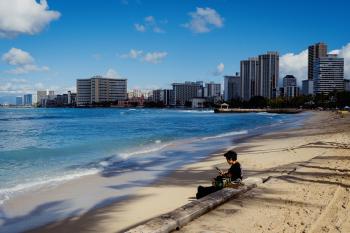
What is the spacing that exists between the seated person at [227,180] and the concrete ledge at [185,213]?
0.24m

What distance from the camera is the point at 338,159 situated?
15.9m

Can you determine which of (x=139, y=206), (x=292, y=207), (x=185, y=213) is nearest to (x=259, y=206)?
(x=292, y=207)

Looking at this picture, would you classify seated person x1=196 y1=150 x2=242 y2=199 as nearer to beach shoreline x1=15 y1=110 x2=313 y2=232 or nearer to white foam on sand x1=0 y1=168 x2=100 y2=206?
beach shoreline x1=15 y1=110 x2=313 y2=232

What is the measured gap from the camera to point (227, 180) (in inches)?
383

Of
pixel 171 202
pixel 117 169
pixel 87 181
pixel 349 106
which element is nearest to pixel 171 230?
pixel 171 202

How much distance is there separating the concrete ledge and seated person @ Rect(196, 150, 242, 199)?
235 millimetres

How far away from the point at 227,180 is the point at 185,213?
270 centimetres

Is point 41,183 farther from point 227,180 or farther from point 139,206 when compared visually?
point 227,180

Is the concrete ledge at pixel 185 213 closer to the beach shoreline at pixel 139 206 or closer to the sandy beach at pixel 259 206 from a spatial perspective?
the sandy beach at pixel 259 206

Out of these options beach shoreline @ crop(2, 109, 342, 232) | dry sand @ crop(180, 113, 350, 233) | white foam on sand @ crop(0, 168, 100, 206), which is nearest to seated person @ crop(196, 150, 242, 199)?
dry sand @ crop(180, 113, 350, 233)

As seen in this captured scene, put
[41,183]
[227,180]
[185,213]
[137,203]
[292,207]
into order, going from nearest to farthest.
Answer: [185,213], [292,207], [227,180], [137,203], [41,183]

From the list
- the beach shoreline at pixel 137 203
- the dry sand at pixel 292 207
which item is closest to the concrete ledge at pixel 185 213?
the dry sand at pixel 292 207

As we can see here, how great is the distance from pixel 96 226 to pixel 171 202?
8.11ft

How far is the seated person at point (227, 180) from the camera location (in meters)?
9.36
